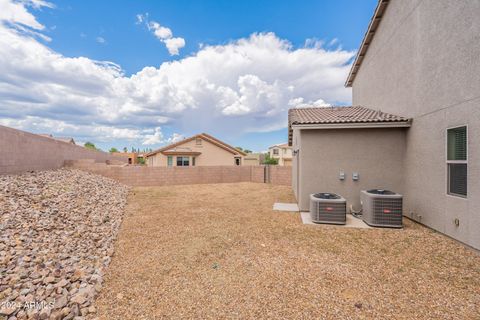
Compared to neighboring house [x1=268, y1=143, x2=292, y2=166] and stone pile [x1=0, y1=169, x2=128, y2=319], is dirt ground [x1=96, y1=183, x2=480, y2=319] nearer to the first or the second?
stone pile [x1=0, y1=169, x2=128, y2=319]

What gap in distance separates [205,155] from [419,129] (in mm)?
20184

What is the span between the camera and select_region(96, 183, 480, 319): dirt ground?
2.44m

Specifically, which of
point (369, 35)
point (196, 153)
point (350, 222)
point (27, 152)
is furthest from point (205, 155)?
point (350, 222)

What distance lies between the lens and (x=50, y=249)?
3586 millimetres

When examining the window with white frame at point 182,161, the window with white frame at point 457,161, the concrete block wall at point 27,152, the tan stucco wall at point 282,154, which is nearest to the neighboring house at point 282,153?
the tan stucco wall at point 282,154

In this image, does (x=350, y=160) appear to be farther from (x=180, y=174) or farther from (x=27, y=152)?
(x=27, y=152)

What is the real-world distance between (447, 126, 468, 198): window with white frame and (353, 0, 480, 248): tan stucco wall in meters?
0.11

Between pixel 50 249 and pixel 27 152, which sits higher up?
pixel 27 152

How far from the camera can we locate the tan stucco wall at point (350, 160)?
21.3 ft

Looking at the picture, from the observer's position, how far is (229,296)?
8.79 feet

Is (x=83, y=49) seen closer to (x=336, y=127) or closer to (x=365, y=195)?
(x=336, y=127)

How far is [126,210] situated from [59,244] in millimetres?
3287

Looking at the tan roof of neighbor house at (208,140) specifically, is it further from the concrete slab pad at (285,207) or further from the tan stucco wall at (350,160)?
the tan stucco wall at (350,160)

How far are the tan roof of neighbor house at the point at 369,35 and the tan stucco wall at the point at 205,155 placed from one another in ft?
52.0
